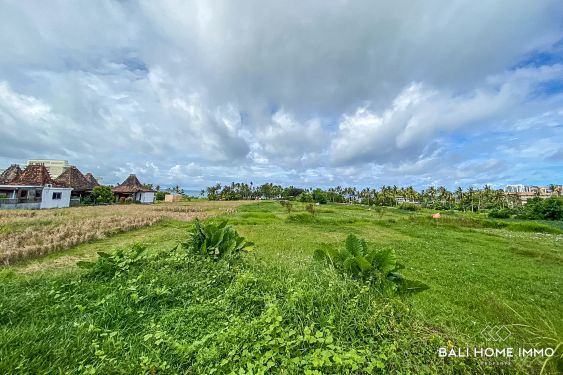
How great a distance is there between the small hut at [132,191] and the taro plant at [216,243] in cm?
4799

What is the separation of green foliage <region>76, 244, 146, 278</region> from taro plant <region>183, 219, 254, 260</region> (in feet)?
3.89

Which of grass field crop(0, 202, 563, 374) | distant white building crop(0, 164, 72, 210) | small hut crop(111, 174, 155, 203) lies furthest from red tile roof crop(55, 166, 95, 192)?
grass field crop(0, 202, 563, 374)

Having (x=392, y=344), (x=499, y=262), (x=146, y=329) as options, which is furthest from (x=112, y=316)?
(x=499, y=262)

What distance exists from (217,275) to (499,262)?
13.1 meters

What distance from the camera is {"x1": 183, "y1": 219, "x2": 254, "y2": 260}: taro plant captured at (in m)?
5.15

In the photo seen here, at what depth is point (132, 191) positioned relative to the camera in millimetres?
46000

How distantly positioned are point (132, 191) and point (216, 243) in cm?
4850

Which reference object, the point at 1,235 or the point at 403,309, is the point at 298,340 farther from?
the point at 1,235

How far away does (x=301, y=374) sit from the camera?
211 cm

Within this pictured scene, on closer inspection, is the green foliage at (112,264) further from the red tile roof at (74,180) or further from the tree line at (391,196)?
the tree line at (391,196)

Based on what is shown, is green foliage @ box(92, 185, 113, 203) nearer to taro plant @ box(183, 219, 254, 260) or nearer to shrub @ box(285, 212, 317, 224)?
shrub @ box(285, 212, 317, 224)

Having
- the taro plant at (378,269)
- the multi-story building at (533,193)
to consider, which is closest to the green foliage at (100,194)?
the taro plant at (378,269)

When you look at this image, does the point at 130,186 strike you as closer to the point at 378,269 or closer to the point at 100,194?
the point at 100,194

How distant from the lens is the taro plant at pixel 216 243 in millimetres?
5152
